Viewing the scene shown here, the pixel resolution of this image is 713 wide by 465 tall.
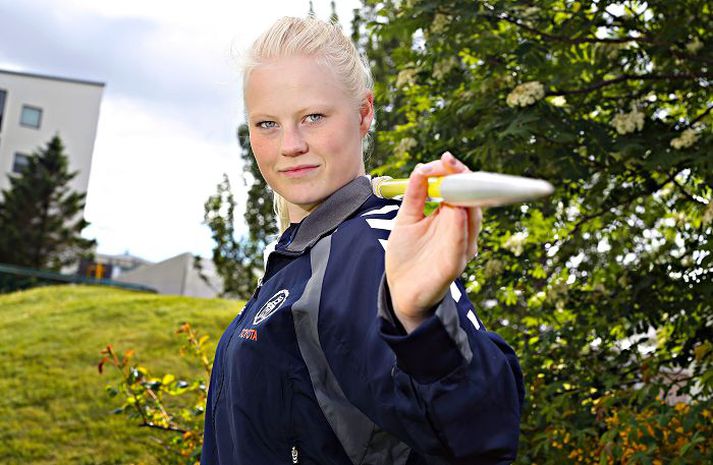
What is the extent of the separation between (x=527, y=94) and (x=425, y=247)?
355cm

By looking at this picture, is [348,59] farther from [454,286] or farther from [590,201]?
[590,201]

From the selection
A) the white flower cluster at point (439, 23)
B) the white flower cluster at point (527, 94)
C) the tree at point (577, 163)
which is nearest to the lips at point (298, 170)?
the tree at point (577, 163)

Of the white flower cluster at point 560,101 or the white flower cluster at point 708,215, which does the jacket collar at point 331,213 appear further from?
the white flower cluster at point 560,101

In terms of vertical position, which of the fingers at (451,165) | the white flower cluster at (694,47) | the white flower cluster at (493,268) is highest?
the white flower cluster at (694,47)

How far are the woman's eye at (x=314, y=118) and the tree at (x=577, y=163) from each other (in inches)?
107

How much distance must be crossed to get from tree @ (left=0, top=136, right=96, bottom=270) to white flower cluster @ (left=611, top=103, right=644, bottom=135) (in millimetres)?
38008

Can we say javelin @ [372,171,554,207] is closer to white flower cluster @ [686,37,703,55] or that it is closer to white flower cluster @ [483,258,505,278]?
white flower cluster @ [483,258,505,278]

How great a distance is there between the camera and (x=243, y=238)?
18891 mm

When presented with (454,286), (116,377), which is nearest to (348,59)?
(454,286)

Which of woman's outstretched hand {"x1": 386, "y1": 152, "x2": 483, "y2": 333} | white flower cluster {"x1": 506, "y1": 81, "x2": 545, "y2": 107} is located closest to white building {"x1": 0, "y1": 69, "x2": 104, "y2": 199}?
white flower cluster {"x1": 506, "y1": 81, "x2": 545, "y2": 107}

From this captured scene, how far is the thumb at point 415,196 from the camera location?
998mm

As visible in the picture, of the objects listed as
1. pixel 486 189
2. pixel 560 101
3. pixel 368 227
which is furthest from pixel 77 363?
pixel 486 189

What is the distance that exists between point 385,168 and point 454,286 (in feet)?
11.9

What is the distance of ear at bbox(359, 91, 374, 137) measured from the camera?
1.71 metres
